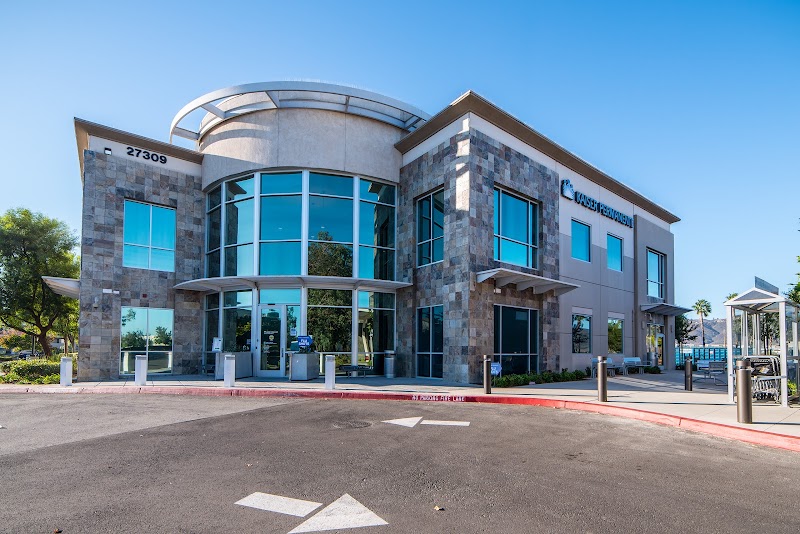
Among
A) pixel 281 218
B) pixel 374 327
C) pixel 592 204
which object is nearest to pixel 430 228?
pixel 374 327

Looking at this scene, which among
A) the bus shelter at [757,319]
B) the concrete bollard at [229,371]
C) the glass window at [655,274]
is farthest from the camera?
the glass window at [655,274]

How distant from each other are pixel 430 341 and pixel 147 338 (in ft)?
35.8

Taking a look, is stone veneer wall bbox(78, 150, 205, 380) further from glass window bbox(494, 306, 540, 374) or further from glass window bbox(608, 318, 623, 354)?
glass window bbox(608, 318, 623, 354)

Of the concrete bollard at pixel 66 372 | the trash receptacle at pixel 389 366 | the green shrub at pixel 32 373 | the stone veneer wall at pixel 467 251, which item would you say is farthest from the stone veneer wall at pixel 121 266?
the stone veneer wall at pixel 467 251

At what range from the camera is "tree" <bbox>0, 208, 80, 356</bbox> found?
1110 inches

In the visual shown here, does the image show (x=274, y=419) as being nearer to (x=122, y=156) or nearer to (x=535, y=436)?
(x=535, y=436)

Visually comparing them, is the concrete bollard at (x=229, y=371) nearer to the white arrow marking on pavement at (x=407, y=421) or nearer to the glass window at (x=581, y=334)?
the white arrow marking on pavement at (x=407, y=421)

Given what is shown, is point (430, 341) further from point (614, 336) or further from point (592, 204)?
point (614, 336)

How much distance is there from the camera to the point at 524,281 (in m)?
18.0

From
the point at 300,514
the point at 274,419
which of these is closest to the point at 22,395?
the point at 274,419

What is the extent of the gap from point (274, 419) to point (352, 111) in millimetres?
13182

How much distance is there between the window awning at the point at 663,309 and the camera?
88.7ft

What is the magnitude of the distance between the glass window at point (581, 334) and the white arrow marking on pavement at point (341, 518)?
60.7 ft

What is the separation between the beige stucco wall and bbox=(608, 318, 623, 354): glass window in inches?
515
